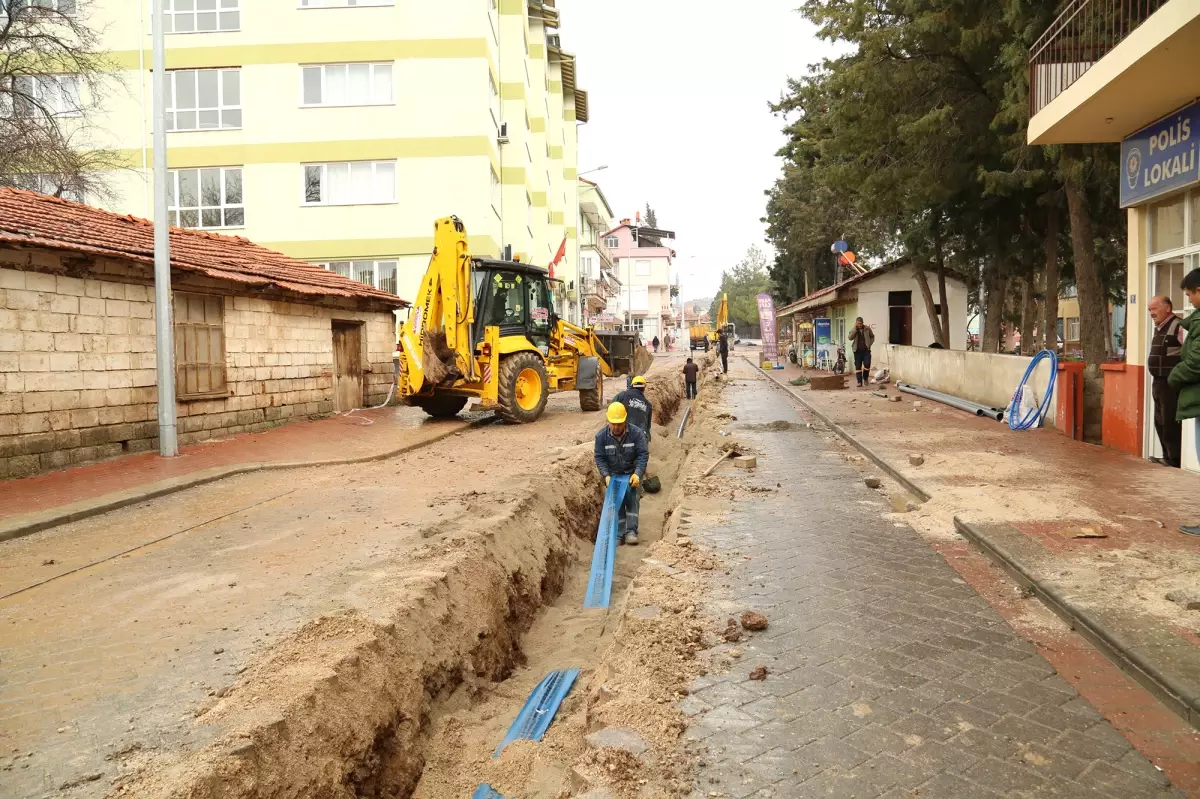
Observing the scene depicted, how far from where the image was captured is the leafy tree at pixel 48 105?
707 inches

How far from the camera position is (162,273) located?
37.3ft

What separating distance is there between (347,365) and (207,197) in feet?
37.4

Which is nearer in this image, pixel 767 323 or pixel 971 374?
pixel 971 374

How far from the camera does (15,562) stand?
6.64m

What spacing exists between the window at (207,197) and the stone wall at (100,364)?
41.7 feet

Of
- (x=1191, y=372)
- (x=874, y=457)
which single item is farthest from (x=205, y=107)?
(x=1191, y=372)

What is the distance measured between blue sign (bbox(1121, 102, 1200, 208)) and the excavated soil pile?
858 cm

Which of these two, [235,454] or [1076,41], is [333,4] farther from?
[1076,41]

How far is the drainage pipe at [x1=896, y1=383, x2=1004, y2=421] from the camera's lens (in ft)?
52.6

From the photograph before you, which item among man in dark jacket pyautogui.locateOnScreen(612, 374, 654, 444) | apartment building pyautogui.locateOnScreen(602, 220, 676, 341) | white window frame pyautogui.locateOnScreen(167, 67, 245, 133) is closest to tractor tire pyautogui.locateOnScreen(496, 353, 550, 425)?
man in dark jacket pyautogui.locateOnScreen(612, 374, 654, 444)

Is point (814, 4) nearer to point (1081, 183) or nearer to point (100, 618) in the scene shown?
point (1081, 183)

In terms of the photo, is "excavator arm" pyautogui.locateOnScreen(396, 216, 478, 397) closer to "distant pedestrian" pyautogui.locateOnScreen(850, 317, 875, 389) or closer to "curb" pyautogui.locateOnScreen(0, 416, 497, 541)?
"curb" pyautogui.locateOnScreen(0, 416, 497, 541)

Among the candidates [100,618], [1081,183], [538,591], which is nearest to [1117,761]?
[538,591]

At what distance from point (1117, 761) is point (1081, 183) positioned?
13.1 meters
